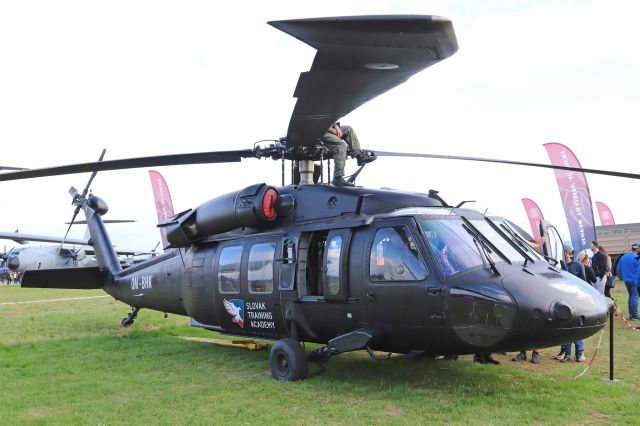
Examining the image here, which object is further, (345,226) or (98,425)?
A: (345,226)

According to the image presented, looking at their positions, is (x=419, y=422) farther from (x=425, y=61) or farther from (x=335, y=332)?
(x=425, y=61)

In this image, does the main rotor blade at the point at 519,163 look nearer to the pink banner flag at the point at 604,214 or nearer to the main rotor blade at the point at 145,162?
the main rotor blade at the point at 145,162

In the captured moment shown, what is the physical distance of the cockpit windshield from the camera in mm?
6426

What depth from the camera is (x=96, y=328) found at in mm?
13352

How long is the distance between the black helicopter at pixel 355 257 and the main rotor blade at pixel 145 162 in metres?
0.03

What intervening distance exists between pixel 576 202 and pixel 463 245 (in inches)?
600

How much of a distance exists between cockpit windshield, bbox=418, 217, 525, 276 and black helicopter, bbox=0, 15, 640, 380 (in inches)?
0.7

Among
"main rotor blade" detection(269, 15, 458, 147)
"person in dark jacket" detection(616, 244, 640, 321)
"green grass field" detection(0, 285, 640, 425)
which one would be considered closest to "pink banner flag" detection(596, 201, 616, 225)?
"person in dark jacket" detection(616, 244, 640, 321)

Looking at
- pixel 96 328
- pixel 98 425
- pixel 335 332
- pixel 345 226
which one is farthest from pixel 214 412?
pixel 96 328

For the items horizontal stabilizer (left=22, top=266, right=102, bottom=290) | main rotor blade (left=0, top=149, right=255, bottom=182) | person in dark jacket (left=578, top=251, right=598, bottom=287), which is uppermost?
main rotor blade (left=0, top=149, right=255, bottom=182)

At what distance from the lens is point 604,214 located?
39.3 m

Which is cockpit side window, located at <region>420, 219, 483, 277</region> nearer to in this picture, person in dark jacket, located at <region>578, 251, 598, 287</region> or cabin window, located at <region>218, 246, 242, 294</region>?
cabin window, located at <region>218, 246, 242, 294</region>

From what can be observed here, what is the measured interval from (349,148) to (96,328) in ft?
27.3

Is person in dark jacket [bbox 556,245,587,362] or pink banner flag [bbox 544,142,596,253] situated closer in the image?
person in dark jacket [bbox 556,245,587,362]
